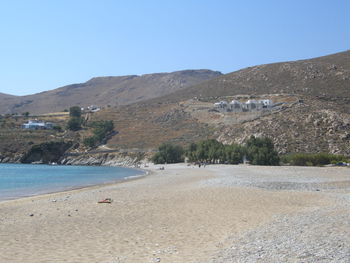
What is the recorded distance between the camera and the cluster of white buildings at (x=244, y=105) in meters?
94.8

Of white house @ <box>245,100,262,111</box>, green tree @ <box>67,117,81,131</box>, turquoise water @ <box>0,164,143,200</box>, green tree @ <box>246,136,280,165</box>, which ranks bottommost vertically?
turquoise water @ <box>0,164,143,200</box>

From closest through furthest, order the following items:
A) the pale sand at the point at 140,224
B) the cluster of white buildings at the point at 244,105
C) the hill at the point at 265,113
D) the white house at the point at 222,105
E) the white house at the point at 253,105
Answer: the pale sand at the point at 140,224 → the hill at the point at 265,113 → the cluster of white buildings at the point at 244,105 → the white house at the point at 253,105 → the white house at the point at 222,105

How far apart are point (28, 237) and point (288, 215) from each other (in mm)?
9057

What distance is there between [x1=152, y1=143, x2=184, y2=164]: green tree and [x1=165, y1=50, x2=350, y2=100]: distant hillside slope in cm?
3884

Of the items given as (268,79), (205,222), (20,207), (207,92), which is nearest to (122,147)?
(207,92)

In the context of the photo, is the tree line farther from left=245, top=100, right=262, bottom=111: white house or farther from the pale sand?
the pale sand

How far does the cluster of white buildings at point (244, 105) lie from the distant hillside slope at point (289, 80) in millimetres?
12501

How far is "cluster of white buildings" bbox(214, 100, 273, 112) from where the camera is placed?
311ft

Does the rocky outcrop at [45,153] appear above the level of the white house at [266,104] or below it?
below

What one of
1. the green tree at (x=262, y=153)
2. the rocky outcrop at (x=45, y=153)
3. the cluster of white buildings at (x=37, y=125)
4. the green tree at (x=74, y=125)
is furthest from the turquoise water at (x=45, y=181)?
the cluster of white buildings at (x=37, y=125)

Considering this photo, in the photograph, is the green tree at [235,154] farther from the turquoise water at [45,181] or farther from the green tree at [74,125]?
the green tree at [74,125]

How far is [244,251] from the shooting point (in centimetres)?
1003

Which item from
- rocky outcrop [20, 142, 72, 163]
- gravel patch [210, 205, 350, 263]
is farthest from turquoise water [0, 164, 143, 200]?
rocky outcrop [20, 142, 72, 163]

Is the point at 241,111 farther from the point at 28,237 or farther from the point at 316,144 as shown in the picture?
the point at 28,237
